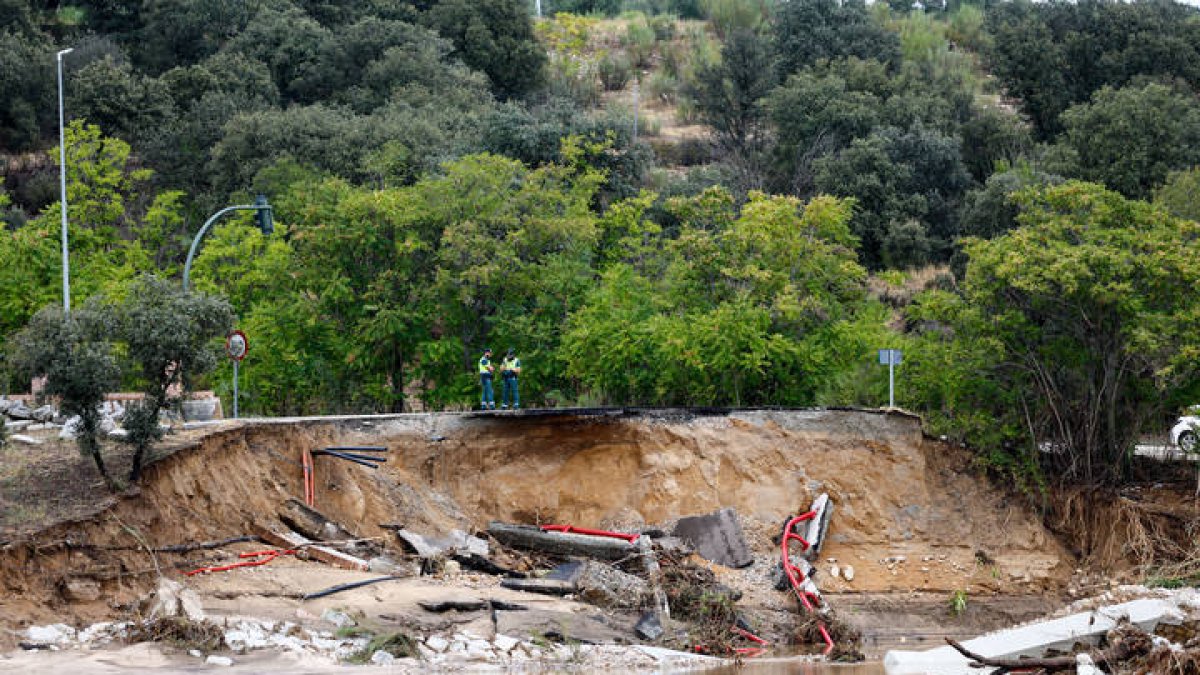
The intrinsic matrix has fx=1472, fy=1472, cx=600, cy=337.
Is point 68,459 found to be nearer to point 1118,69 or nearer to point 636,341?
point 636,341

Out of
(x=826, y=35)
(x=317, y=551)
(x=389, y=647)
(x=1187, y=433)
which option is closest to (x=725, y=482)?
(x=1187, y=433)

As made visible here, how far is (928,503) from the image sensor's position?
33062 mm

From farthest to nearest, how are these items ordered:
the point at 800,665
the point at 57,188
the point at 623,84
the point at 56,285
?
the point at 623,84 → the point at 57,188 → the point at 56,285 → the point at 800,665

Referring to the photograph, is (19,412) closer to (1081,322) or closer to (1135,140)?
(1081,322)

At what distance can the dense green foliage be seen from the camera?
109 ft

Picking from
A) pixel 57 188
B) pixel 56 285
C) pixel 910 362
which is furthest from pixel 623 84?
pixel 910 362

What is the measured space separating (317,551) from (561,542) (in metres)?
5.44

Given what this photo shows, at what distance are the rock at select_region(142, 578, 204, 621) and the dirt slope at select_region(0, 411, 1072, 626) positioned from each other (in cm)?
754

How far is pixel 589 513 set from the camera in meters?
32.0

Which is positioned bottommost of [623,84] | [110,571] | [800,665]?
[800,665]

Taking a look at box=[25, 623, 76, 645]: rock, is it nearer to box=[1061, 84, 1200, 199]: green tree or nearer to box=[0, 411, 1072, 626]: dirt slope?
box=[0, 411, 1072, 626]: dirt slope

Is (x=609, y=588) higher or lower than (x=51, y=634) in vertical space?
lower

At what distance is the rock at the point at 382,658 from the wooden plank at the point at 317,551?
4598mm

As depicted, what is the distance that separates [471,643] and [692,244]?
16.6 m
